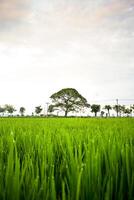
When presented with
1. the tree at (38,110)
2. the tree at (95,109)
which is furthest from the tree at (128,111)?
the tree at (38,110)

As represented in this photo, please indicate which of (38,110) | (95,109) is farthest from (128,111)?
(38,110)

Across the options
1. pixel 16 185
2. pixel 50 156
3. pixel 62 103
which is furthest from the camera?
pixel 62 103

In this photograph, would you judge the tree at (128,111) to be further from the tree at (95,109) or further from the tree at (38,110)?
the tree at (38,110)

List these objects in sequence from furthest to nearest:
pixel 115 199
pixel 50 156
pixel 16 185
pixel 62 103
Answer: pixel 62 103 → pixel 50 156 → pixel 115 199 → pixel 16 185

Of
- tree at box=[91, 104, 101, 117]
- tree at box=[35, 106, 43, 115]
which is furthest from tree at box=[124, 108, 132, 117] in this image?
tree at box=[35, 106, 43, 115]

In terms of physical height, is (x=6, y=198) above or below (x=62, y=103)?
below

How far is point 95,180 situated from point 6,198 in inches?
12.9

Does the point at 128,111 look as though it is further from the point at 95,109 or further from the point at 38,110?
the point at 38,110

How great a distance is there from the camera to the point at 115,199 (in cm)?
88

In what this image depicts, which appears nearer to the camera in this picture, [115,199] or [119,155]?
[115,199]

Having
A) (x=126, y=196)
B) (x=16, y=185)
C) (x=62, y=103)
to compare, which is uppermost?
(x=62, y=103)

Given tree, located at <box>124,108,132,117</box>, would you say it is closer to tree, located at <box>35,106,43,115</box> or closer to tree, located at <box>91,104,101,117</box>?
tree, located at <box>91,104,101,117</box>

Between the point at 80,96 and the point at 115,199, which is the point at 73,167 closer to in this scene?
the point at 115,199

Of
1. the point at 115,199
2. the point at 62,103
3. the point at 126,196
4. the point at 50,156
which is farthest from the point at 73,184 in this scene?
the point at 62,103
